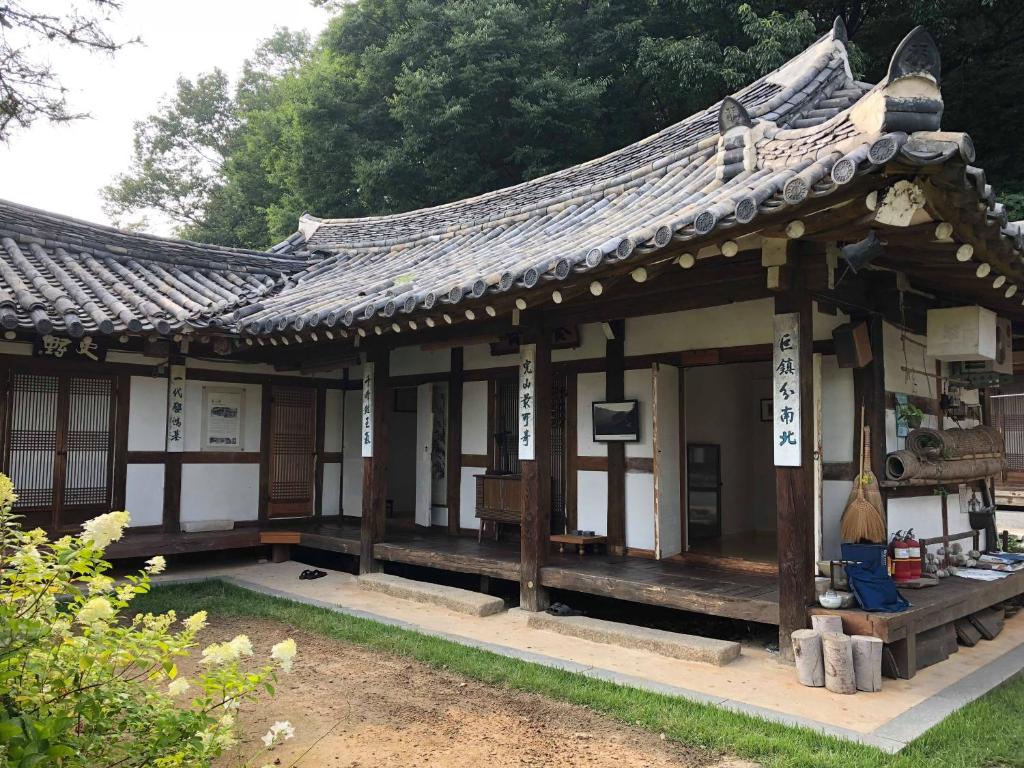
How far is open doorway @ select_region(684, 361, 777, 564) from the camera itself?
8867mm

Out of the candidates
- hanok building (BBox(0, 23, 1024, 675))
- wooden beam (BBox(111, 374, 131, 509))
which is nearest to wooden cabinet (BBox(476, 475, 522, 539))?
hanok building (BBox(0, 23, 1024, 675))

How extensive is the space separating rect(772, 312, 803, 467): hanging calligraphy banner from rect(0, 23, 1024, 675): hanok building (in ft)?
0.07

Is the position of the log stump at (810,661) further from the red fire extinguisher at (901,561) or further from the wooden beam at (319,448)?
the wooden beam at (319,448)

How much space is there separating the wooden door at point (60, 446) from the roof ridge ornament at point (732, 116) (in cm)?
724

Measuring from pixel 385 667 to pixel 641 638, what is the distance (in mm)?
1883

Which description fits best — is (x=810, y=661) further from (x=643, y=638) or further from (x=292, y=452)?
(x=292, y=452)

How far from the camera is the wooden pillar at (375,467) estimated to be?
843 cm

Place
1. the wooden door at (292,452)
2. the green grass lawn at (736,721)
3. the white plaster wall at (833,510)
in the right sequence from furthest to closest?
the wooden door at (292,452)
the white plaster wall at (833,510)
the green grass lawn at (736,721)

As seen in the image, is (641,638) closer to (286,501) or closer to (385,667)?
(385,667)

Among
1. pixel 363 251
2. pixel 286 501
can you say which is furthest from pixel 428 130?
pixel 286 501

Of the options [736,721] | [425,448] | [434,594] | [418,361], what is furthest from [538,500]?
[418,361]

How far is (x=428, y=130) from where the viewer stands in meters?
18.8

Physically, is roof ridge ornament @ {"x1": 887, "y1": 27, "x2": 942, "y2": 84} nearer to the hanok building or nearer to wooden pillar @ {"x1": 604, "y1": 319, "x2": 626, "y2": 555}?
the hanok building

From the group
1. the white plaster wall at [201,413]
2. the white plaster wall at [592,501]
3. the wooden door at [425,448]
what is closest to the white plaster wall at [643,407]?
the white plaster wall at [592,501]
